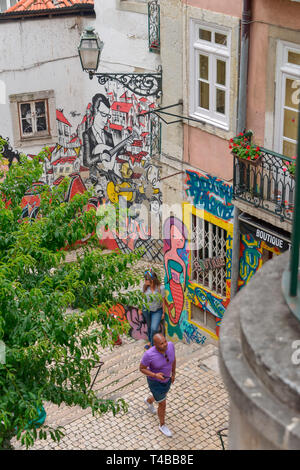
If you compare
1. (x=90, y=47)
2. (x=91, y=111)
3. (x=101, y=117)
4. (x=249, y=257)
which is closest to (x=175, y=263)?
(x=249, y=257)

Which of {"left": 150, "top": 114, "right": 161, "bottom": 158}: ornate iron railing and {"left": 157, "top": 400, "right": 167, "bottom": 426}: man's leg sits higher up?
{"left": 150, "top": 114, "right": 161, "bottom": 158}: ornate iron railing

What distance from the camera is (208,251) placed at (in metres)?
13.1

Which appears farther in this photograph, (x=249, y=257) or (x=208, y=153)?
(x=208, y=153)

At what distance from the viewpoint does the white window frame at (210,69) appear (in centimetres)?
1134

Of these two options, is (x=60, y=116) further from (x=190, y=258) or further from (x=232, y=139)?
(x=232, y=139)

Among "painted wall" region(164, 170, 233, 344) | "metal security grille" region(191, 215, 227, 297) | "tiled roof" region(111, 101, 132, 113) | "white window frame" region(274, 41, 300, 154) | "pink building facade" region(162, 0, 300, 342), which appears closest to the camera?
"white window frame" region(274, 41, 300, 154)

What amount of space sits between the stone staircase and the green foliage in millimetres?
2548

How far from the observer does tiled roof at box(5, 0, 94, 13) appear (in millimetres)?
16625

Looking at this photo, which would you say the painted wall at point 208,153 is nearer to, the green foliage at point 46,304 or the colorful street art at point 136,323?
the green foliage at point 46,304

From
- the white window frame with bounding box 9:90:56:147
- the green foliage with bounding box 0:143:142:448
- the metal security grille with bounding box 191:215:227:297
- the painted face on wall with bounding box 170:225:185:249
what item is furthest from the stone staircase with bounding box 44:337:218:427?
the white window frame with bounding box 9:90:56:147

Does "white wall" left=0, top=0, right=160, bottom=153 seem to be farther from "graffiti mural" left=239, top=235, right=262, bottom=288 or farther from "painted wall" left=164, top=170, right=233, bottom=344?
"graffiti mural" left=239, top=235, right=262, bottom=288

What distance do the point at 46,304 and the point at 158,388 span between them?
3.23m

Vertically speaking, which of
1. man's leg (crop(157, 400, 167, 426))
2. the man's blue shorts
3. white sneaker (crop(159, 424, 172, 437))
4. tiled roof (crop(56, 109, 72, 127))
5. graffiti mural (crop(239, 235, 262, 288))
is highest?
tiled roof (crop(56, 109, 72, 127))
